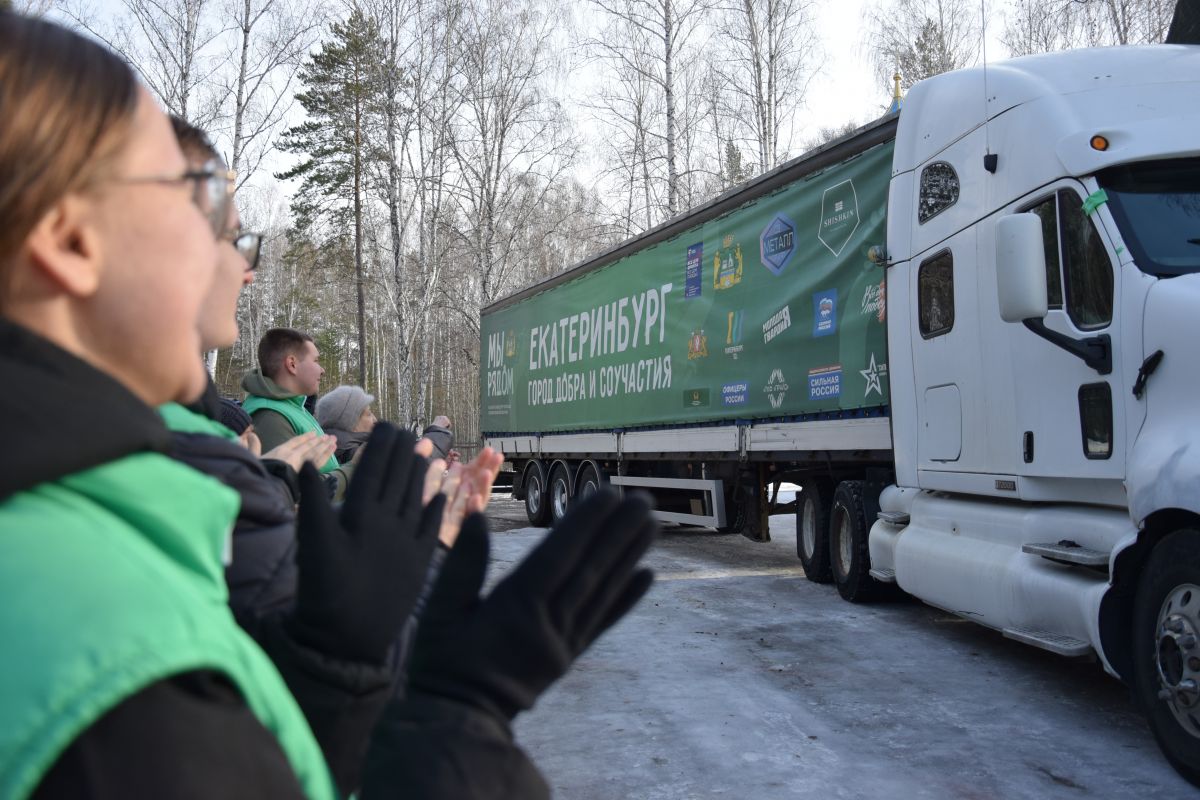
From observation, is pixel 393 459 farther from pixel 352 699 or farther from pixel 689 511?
A: pixel 689 511

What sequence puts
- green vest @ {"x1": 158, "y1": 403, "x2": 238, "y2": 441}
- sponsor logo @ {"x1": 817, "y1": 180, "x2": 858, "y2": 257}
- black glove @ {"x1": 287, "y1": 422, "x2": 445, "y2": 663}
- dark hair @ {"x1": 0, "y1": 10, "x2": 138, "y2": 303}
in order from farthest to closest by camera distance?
sponsor logo @ {"x1": 817, "y1": 180, "x2": 858, "y2": 257}, green vest @ {"x1": 158, "y1": 403, "x2": 238, "y2": 441}, black glove @ {"x1": 287, "y1": 422, "x2": 445, "y2": 663}, dark hair @ {"x1": 0, "y1": 10, "x2": 138, "y2": 303}

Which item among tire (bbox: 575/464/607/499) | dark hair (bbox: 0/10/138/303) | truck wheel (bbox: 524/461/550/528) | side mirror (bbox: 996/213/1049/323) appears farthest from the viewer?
truck wheel (bbox: 524/461/550/528)

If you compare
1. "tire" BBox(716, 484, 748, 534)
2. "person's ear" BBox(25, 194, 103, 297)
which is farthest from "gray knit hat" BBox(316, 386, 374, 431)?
"tire" BBox(716, 484, 748, 534)

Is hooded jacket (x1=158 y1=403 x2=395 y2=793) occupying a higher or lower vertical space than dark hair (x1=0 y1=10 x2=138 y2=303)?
lower

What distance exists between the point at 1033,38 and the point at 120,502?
1174 inches

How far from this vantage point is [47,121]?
2.96 ft

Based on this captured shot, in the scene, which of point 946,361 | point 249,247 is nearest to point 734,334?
point 946,361

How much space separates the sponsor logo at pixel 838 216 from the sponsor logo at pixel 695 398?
271 centimetres

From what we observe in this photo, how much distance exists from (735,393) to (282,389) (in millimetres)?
6500

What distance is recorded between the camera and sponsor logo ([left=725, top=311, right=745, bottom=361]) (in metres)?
10.8

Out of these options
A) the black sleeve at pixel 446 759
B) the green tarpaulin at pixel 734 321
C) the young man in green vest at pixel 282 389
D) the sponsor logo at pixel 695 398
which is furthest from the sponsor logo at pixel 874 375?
the black sleeve at pixel 446 759

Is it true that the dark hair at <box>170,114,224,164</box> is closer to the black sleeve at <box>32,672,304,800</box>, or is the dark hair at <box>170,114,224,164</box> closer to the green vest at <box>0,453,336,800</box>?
the green vest at <box>0,453,336,800</box>

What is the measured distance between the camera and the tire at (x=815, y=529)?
32.1 ft

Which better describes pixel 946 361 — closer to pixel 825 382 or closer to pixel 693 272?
pixel 825 382
